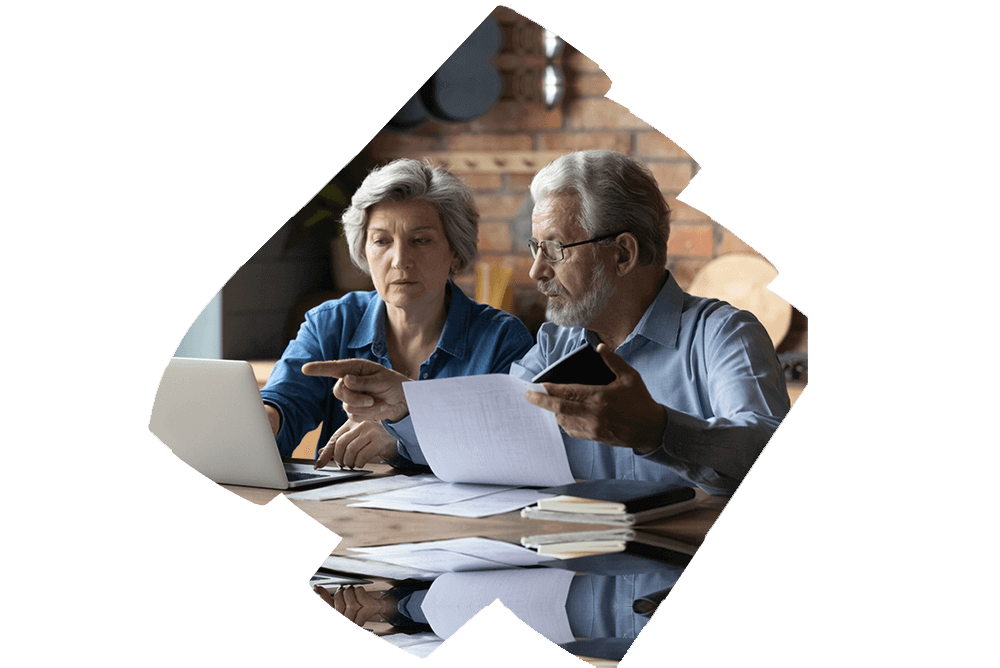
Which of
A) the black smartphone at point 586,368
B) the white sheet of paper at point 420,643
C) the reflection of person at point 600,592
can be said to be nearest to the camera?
the black smartphone at point 586,368

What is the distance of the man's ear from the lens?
2.13 metres

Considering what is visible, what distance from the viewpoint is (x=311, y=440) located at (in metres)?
2.38

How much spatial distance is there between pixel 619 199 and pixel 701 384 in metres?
Result: 0.40

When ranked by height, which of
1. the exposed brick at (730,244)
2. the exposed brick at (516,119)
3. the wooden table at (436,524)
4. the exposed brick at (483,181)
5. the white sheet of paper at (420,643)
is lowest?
the white sheet of paper at (420,643)

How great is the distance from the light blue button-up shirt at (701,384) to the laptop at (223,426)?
2.10 ft

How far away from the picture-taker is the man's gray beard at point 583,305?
2.14 m

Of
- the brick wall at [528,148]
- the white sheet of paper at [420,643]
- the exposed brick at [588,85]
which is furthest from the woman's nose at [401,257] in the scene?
the white sheet of paper at [420,643]

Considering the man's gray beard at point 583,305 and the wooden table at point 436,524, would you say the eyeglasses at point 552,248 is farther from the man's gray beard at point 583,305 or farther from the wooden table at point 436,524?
the wooden table at point 436,524

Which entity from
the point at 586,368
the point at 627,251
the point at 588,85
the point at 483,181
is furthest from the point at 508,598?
the point at 588,85

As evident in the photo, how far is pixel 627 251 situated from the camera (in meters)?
2.13

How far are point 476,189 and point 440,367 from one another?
38cm

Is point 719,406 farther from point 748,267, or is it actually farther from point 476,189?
point 476,189

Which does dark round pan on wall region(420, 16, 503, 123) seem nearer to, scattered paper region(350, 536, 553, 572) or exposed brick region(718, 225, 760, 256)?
exposed brick region(718, 225, 760, 256)

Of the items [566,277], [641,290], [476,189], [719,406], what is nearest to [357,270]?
[476,189]
